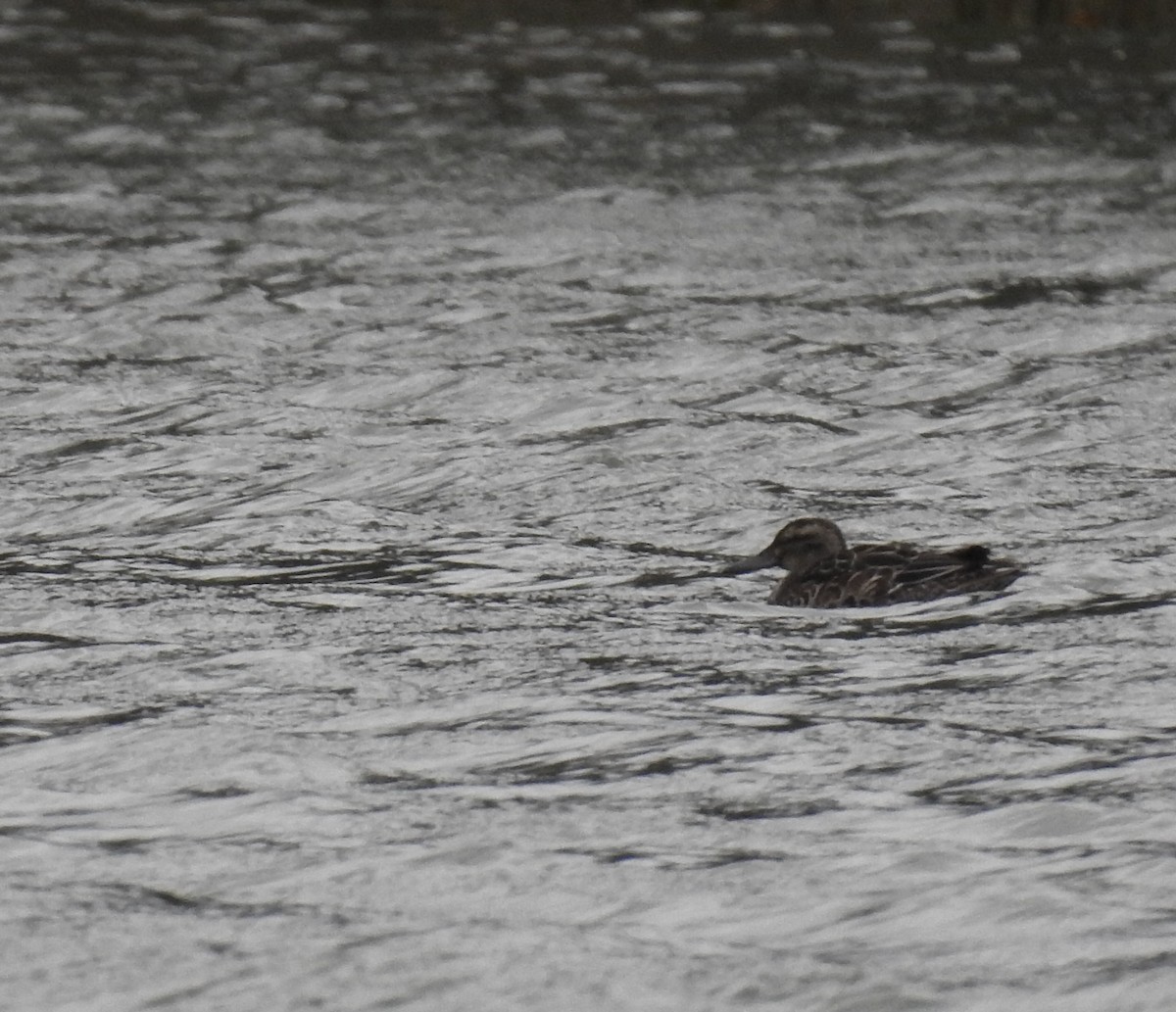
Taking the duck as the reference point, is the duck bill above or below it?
below

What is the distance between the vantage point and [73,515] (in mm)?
13164

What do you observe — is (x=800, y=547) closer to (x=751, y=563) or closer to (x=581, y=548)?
(x=751, y=563)

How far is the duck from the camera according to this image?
11.1m

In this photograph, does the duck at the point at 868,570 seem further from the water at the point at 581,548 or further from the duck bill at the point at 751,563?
the water at the point at 581,548

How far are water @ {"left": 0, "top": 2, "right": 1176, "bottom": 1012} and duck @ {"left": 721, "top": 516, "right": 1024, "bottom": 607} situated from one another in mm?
142

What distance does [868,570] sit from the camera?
1134cm

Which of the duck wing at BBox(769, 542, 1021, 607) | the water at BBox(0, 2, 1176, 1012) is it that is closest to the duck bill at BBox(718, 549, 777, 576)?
the water at BBox(0, 2, 1176, 1012)

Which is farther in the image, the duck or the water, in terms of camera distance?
the duck

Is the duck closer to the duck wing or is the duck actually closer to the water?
the duck wing

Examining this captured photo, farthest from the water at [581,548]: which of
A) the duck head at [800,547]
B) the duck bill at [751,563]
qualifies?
the duck head at [800,547]

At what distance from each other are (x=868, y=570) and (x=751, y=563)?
0.69 meters

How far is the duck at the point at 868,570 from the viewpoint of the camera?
36.4ft

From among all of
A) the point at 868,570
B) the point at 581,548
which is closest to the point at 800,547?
the point at 868,570

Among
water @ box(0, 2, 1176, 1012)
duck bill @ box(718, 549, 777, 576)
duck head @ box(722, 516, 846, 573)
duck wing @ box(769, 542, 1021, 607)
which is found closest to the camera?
water @ box(0, 2, 1176, 1012)
